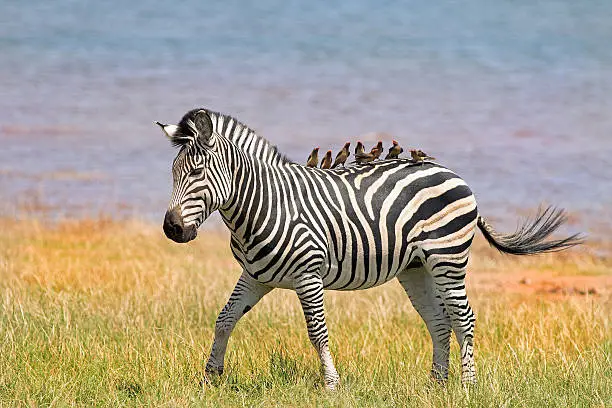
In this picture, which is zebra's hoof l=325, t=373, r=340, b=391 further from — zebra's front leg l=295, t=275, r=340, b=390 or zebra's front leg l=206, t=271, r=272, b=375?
zebra's front leg l=206, t=271, r=272, b=375

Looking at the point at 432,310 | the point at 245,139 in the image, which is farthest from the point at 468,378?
the point at 245,139

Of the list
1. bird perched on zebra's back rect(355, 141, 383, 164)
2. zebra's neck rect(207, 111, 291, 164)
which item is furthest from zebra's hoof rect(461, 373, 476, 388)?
zebra's neck rect(207, 111, 291, 164)

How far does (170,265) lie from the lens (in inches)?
552

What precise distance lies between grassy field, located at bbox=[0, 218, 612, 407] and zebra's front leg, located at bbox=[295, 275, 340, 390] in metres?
0.20

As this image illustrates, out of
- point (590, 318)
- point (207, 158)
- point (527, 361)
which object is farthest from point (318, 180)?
point (590, 318)

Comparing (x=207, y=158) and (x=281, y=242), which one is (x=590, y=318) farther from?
(x=207, y=158)

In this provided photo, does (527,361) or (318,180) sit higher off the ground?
(318,180)

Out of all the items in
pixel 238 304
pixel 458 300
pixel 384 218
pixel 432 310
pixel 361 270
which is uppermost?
pixel 384 218

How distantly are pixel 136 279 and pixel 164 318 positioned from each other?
203 cm

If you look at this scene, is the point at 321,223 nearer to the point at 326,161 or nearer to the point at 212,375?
the point at 326,161

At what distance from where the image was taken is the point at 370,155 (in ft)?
25.3

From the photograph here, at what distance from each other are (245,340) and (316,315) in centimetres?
225

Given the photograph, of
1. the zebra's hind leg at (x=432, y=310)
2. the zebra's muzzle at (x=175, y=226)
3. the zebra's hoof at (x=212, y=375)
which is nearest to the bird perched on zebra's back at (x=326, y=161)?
the zebra's hind leg at (x=432, y=310)

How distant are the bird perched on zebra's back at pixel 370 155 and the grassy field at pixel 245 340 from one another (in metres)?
1.93
